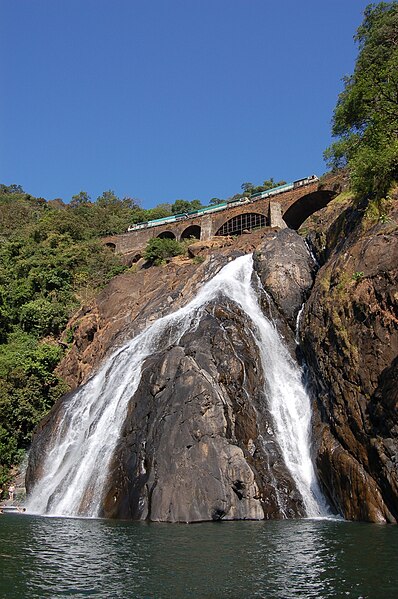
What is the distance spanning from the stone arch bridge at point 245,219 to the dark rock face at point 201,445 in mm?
28136

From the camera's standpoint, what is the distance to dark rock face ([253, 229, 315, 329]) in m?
27.3

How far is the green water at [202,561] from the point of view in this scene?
930cm

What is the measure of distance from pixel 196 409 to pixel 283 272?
38.2 feet

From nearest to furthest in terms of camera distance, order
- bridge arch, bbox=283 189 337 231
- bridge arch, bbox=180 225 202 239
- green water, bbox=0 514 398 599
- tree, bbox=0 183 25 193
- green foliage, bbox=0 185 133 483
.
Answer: green water, bbox=0 514 398 599 < green foliage, bbox=0 185 133 483 < bridge arch, bbox=283 189 337 231 < bridge arch, bbox=180 225 202 239 < tree, bbox=0 183 25 193

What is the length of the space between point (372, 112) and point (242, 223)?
96.2 feet

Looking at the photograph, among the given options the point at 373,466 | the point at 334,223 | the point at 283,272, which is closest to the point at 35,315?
the point at 283,272

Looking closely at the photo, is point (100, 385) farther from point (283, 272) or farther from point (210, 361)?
point (283, 272)

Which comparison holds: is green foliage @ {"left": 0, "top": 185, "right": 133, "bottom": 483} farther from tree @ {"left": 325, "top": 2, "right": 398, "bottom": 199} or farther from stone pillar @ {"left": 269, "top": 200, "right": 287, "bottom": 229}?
tree @ {"left": 325, "top": 2, "right": 398, "bottom": 199}

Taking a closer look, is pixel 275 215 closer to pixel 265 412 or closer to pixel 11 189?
pixel 265 412

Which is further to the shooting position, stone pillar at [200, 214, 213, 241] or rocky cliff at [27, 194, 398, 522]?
stone pillar at [200, 214, 213, 241]

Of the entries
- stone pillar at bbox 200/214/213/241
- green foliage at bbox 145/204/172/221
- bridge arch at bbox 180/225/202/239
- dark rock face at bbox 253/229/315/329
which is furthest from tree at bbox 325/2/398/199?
green foliage at bbox 145/204/172/221

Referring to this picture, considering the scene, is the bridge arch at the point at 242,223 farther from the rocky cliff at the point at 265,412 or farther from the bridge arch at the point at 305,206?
the rocky cliff at the point at 265,412

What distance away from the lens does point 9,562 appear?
37.7 feet

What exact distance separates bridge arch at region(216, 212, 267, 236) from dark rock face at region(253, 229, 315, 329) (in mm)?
19471
